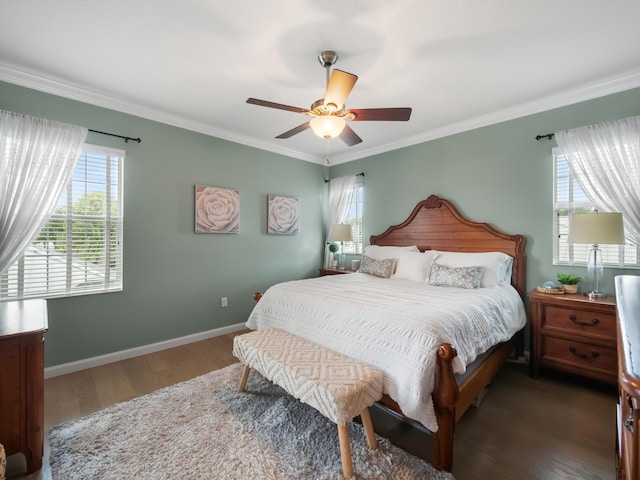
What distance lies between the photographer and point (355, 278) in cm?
339

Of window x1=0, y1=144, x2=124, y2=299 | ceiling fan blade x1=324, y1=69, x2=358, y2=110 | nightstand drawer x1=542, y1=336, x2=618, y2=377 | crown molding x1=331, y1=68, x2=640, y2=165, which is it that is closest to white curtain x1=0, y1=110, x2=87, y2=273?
window x1=0, y1=144, x2=124, y2=299

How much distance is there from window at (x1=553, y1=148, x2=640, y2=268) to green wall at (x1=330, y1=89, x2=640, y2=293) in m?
0.05

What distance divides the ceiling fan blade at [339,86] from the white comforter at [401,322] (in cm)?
144

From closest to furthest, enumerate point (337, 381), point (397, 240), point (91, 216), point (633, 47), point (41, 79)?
point (337, 381), point (633, 47), point (41, 79), point (91, 216), point (397, 240)

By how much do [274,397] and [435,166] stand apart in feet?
10.5

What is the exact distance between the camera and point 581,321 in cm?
238

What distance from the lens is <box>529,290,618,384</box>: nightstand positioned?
2273 mm

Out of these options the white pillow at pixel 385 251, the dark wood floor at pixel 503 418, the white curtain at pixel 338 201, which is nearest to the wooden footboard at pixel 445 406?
the dark wood floor at pixel 503 418

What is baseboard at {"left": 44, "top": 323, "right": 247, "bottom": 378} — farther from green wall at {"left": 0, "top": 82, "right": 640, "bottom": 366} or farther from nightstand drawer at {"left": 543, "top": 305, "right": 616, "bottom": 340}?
nightstand drawer at {"left": 543, "top": 305, "right": 616, "bottom": 340}

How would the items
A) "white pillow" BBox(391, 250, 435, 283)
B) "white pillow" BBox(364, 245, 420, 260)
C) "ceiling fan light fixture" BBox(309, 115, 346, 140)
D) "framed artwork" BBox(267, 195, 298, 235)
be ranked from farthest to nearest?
"framed artwork" BBox(267, 195, 298, 235), "white pillow" BBox(364, 245, 420, 260), "white pillow" BBox(391, 250, 435, 283), "ceiling fan light fixture" BBox(309, 115, 346, 140)

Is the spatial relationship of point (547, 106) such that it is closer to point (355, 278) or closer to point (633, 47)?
point (633, 47)

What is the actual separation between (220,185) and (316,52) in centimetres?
211

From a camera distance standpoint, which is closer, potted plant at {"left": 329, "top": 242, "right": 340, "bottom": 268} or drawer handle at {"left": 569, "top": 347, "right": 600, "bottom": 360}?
drawer handle at {"left": 569, "top": 347, "right": 600, "bottom": 360}

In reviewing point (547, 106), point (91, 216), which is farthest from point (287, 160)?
point (547, 106)
